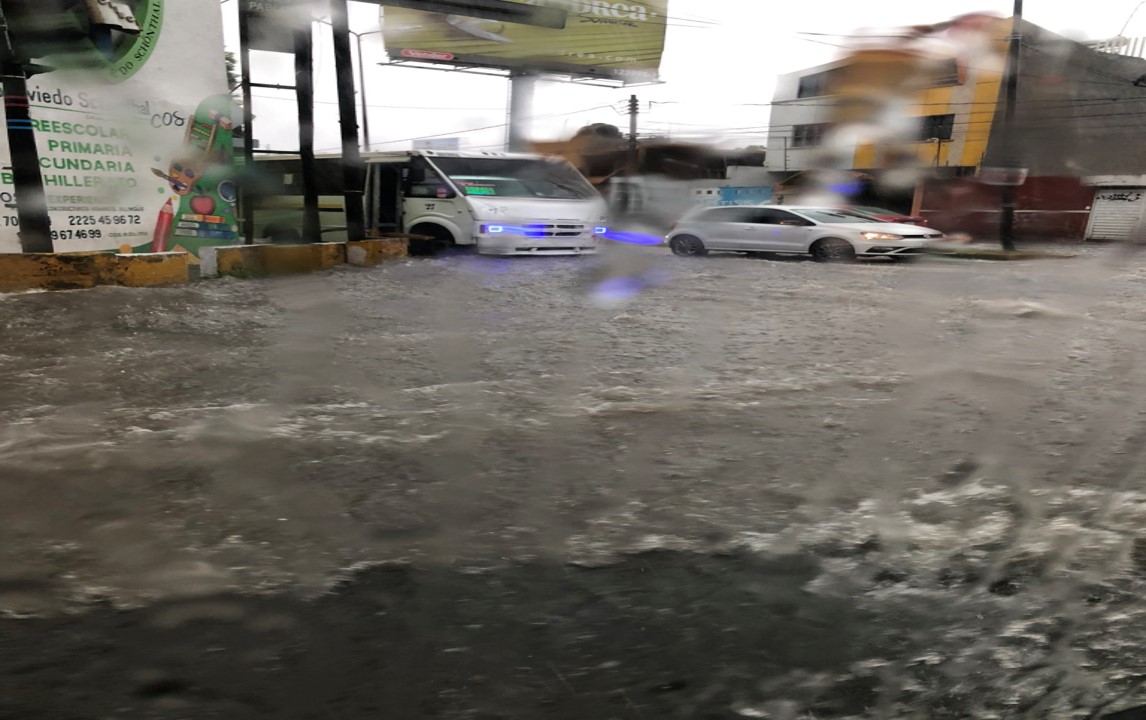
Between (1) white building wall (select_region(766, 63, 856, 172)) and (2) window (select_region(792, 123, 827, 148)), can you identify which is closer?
(1) white building wall (select_region(766, 63, 856, 172))

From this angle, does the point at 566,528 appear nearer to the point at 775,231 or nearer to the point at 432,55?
the point at 432,55

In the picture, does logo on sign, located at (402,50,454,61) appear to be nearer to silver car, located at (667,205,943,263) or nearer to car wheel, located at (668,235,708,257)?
silver car, located at (667,205,943,263)

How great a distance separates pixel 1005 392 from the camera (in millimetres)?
3408

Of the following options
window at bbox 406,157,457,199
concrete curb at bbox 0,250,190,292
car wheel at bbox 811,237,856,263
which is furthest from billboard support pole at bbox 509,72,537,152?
window at bbox 406,157,457,199

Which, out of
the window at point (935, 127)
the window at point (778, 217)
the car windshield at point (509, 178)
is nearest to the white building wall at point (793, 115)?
the window at point (935, 127)

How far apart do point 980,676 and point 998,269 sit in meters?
2.87

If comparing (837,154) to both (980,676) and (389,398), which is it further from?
(389,398)

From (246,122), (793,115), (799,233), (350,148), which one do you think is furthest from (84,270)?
(793,115)

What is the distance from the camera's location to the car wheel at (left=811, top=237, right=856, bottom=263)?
16.1 ft

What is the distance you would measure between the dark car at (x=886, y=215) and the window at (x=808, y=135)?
481 millimetres

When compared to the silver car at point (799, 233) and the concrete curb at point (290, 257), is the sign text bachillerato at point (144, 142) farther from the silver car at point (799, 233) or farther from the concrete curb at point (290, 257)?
the silver car at point (799, 233)

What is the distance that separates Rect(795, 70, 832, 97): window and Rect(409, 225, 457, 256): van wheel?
633cm

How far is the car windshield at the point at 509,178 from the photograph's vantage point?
494 centimetres

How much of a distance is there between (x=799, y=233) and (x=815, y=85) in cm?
273
